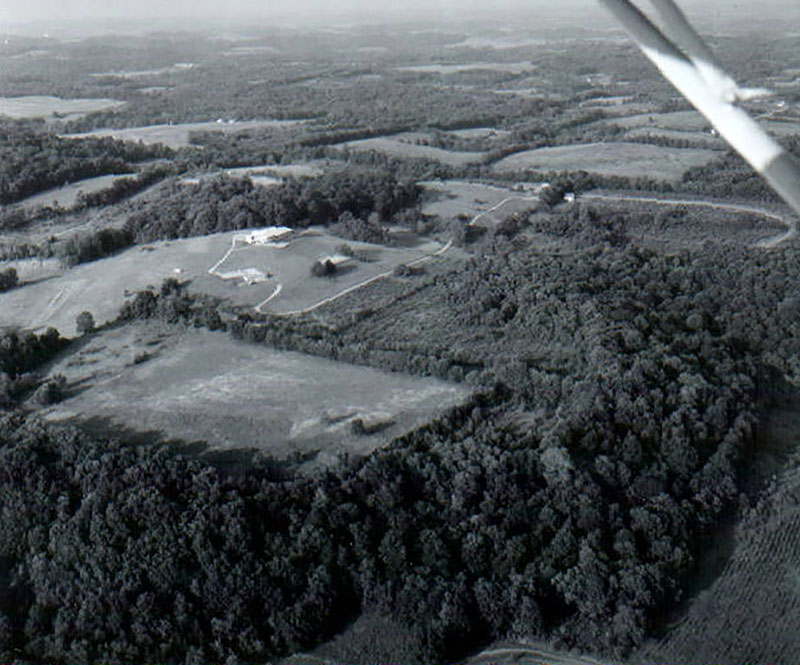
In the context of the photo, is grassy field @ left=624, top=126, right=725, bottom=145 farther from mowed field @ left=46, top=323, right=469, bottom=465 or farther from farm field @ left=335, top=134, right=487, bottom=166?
mowed field @ left=46, top=323, right=469, bottom=465

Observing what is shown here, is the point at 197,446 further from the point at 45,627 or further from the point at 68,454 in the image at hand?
the point at 45,627

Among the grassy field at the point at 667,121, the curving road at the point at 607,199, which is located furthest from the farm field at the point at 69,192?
the grassy field at the point at 667,121

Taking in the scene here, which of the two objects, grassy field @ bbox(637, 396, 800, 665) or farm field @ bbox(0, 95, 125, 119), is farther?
farm field @ bbox(0, 95, 125, 119)

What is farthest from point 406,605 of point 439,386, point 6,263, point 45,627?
point 6,263

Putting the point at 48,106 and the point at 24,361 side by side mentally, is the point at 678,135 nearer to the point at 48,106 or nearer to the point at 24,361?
the point at 24,361

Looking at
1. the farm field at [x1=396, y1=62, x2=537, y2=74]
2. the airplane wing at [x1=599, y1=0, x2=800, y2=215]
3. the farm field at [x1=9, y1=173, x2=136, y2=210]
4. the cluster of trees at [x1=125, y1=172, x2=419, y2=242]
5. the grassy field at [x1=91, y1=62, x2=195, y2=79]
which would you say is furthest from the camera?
the farm field at [x1=396, y1=62, x2=537, y2=74]

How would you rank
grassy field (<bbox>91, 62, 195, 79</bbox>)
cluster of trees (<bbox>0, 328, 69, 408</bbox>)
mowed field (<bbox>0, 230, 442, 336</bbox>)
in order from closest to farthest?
cluster of trees (<bbox>0, 328, 69, 408</bbox>) < mowed field (<bbox>0, 230, 442, 336</bbox>) < grassy field (<bbox>91, 62, 195, 79</bbox>)

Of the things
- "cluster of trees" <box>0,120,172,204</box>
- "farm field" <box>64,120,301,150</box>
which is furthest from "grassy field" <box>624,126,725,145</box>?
"cluster of trees" <box>0,120,172,204</box>
